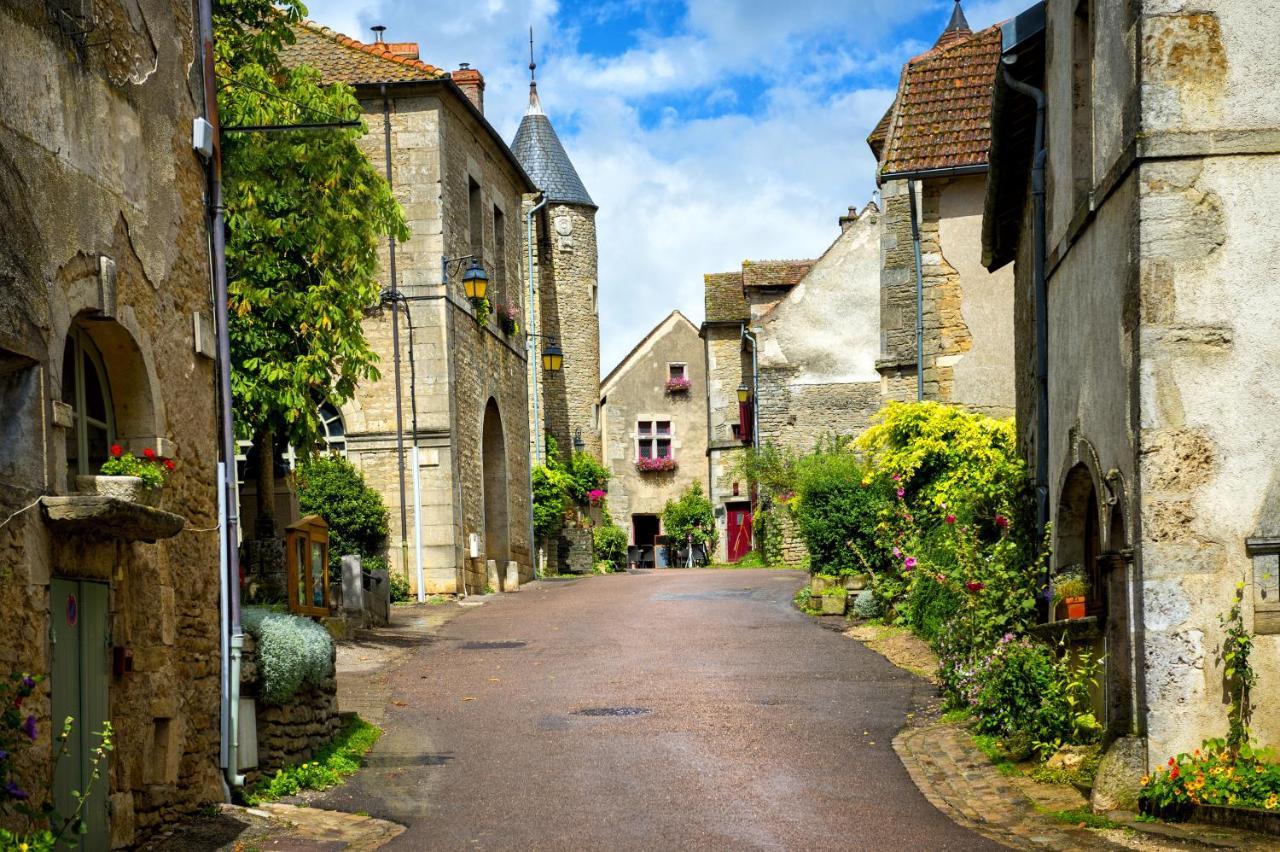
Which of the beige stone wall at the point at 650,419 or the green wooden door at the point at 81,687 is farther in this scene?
the beige stone wall at the point at 650,419

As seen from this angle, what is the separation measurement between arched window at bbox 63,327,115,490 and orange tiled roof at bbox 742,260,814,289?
100 ft

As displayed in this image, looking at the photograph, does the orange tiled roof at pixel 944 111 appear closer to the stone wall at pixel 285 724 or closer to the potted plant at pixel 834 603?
the potted plant at pixel 834 603

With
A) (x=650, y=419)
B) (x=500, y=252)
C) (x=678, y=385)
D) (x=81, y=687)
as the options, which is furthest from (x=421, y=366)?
(x=678, y=385)

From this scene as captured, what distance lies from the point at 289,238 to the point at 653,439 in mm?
33196

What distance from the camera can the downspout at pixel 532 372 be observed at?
29.5 m

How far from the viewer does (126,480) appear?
7.90 meters

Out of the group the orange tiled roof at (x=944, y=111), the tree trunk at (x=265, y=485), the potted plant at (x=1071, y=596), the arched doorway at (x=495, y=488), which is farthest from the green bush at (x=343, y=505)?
the potted plant at (x=1071, y=596)

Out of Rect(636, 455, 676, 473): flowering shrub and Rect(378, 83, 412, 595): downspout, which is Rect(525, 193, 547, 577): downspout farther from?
Rect(636, 455, 676, 473): flowering shrub

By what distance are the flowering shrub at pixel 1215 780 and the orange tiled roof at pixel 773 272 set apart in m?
30.7

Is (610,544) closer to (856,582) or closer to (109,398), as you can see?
(856,582)

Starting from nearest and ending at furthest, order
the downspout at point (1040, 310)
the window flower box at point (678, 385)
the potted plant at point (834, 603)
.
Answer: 1. the downspout at point (1040, 310)
2. the potted plant at point (834, 603)
3. the window flower box at point (678, 385)

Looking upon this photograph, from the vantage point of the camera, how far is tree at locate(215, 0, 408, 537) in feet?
50.1

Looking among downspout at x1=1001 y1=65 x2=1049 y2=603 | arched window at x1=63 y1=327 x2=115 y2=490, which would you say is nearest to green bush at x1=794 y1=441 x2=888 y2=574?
downspout at x1=1001 y1=65 x2=1049 y2=603

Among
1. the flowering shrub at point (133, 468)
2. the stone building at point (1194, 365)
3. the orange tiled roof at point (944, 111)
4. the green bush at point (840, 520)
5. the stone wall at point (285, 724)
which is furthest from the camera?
the green bush at point (840, 520)
